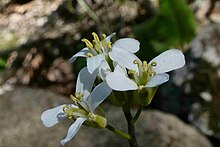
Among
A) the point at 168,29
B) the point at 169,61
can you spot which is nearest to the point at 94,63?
the point at 169,61

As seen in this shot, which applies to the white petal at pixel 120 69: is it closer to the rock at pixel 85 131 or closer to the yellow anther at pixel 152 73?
the yellow anther at pixel 152 73

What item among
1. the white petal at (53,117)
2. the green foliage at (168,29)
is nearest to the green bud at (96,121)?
the white petal at (53,117)

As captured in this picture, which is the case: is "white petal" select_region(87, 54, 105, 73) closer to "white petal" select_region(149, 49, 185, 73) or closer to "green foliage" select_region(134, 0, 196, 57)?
"white petal" select_region(149, 49, 185, 73)

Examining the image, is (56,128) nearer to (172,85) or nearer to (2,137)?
(2,137)

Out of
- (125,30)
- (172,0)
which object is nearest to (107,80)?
(172,0)

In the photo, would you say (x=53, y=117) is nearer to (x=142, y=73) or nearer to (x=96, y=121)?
(x=96, y=121)

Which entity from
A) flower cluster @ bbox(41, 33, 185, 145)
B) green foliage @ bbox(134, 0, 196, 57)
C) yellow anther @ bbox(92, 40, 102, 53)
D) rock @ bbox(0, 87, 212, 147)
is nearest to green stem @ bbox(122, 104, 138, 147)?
flower cluster @ bbox(41, 33, 185, 145)
